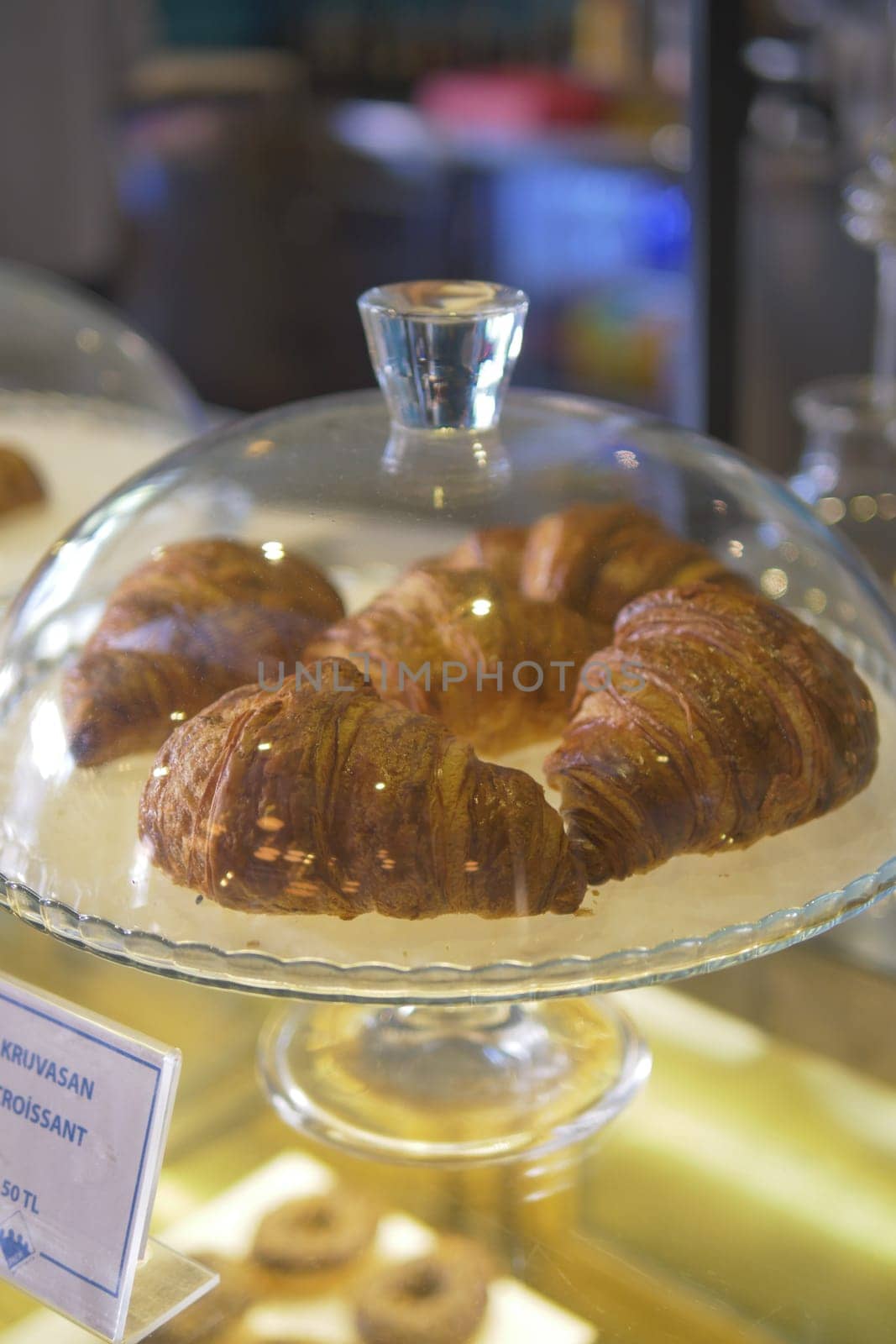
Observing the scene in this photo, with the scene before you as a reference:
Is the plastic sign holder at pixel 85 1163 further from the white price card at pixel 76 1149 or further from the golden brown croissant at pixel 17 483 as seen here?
the golden brown croissant at pixel 17 483

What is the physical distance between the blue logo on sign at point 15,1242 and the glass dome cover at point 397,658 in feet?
0.36

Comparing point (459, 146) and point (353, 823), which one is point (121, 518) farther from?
point (459, 146)

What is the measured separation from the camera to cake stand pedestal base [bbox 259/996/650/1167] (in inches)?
28.0

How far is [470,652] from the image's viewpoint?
2.21ft

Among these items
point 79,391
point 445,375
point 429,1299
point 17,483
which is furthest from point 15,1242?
point 79,391

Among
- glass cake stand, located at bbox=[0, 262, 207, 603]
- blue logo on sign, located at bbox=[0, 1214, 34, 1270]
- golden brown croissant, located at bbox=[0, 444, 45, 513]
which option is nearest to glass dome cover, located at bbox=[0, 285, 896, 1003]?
blue logo on sign, located at bbox=[0, 1214, 34, 1270]

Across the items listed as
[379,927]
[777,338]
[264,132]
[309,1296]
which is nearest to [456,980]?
[379,927]

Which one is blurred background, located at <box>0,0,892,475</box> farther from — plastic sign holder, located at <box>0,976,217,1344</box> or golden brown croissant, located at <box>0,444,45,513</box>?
plastic sign holder, located at <box>0,976,217,1344</box>

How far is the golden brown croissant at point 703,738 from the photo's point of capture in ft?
2.05

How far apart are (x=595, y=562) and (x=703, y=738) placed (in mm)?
108

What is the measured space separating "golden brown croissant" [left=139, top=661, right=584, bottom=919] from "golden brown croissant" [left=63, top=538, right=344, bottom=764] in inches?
2.3

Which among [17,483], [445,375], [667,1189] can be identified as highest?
[445,375]

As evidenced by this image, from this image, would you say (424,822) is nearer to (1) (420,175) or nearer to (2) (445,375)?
(2) (445,375)

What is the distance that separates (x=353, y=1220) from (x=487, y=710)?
21 centimetres
